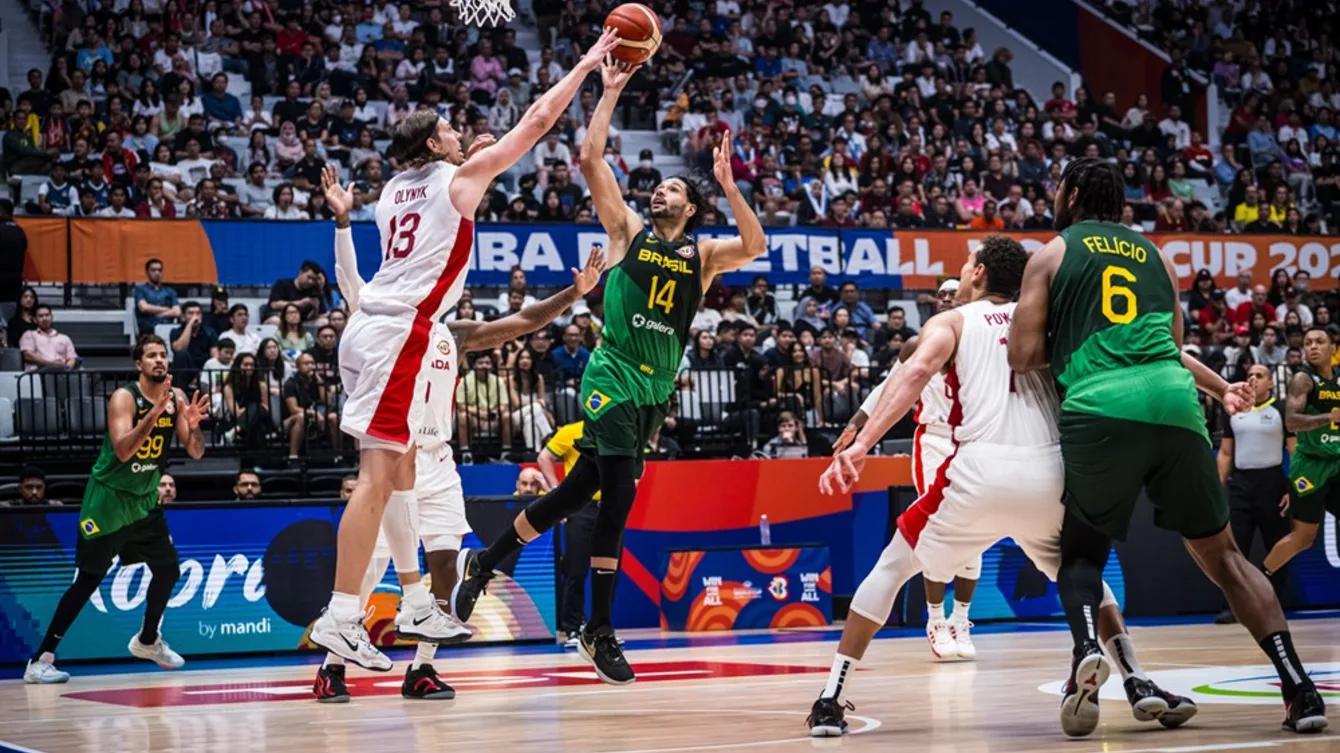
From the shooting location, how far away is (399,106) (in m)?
21.2

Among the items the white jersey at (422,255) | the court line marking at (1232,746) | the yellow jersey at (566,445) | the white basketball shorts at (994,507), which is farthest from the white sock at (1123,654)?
the yellow jersey at (566,445)

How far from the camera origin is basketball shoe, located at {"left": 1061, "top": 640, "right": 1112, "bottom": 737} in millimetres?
5418

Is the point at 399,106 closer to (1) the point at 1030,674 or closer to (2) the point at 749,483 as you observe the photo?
(2) the point at 749,483

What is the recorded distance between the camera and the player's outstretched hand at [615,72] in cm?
743

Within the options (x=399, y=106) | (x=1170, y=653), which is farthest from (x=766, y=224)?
(x=1170, y=653)

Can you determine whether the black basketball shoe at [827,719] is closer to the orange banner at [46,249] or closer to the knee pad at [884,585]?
the knee pad at [884,585]

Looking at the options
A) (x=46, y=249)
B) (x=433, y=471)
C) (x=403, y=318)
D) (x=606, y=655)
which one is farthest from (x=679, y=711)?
(x=46, y=249)

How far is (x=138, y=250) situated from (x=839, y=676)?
1288 cm

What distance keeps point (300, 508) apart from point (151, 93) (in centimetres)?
949

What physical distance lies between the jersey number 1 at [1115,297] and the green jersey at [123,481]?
713cm

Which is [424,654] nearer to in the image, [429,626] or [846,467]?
[429,626]

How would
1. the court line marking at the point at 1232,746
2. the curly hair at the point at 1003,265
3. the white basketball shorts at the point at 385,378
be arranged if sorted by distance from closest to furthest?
the court line marking at the point at 1232,746
the curly hair at the point at 1003,265
the white basketball shorts at the point at 385,378

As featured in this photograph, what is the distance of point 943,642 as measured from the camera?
33.0ft

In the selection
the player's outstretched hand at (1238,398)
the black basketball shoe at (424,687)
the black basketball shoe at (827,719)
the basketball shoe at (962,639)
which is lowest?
the basketball shoe at (962,639)
